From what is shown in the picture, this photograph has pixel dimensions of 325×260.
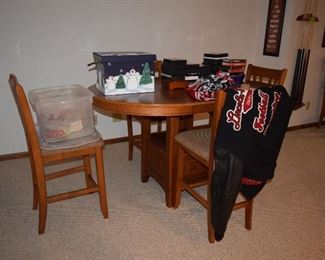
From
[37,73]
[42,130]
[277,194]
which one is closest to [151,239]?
[42,130]

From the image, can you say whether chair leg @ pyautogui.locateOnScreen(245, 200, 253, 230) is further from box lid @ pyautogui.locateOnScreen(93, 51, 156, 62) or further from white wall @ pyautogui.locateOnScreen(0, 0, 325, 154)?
white wall @ pyautogui.locateOnScreen(0, 0, 325, 154)

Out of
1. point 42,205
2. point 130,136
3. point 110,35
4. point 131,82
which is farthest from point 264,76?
point 42,205

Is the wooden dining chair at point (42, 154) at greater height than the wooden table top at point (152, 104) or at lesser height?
lesser

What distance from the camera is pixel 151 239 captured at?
176 centimetres

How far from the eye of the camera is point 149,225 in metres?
1.89

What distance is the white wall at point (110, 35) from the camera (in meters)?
2.50

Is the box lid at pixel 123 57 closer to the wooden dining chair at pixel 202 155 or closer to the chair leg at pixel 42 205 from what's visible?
the wooden dining chair at pixel 202 155

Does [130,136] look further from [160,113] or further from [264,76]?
[264,76]

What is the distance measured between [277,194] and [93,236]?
1449 mm

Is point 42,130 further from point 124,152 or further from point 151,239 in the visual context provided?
point 124,152

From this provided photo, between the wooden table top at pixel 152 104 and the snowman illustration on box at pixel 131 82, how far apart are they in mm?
46

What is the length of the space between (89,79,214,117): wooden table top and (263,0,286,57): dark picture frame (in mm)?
2072

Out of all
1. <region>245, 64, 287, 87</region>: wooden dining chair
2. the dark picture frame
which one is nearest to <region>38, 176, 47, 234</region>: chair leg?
<region>245, 64, 287, 87</region>: wooden dining chair

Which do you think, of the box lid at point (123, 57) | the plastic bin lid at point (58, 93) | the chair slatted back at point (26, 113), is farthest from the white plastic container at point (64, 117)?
the box lid at point (123, 57)
